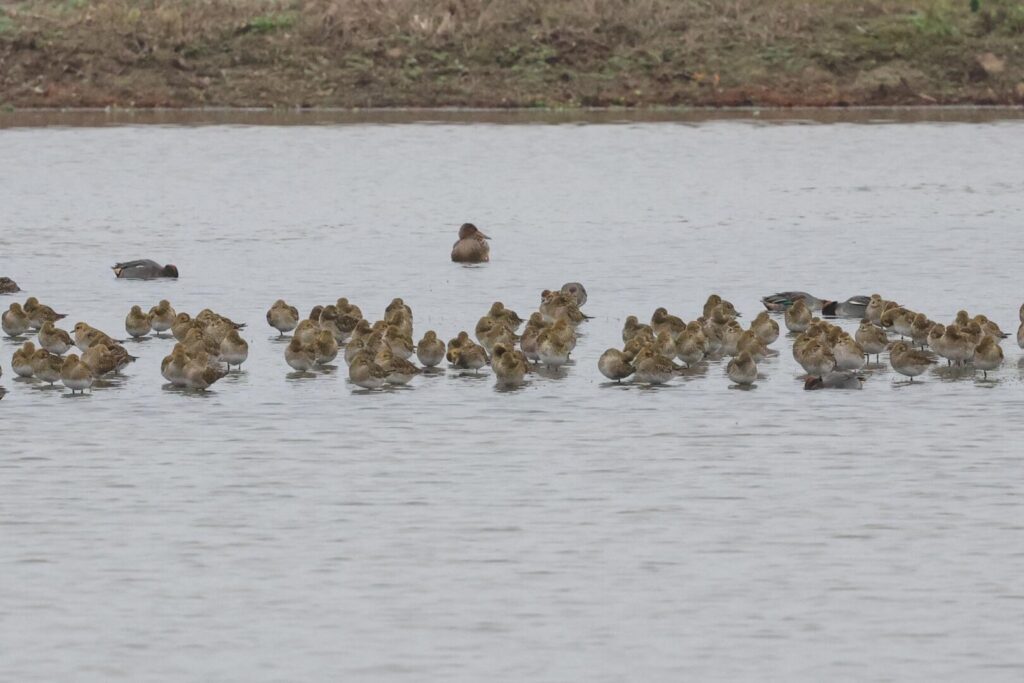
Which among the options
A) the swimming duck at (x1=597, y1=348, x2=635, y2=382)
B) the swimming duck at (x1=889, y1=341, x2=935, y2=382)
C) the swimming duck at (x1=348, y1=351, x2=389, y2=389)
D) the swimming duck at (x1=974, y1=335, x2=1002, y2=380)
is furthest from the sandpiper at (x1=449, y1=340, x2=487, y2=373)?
the swimming duck at (x1=974, y1=335, x2=1002, y2=380)

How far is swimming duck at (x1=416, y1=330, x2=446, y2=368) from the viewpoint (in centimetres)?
1928

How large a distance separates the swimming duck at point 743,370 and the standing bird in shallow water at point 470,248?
10.9 metres

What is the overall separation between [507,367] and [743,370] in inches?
80.0

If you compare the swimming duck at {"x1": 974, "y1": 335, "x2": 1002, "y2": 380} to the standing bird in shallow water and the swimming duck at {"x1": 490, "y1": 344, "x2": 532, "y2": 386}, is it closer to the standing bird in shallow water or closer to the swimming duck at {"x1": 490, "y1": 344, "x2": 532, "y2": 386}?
the swimming duck at {"x1": 490, "y1": 344, "x2": 532, "y2": 386}

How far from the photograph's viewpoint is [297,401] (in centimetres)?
1816

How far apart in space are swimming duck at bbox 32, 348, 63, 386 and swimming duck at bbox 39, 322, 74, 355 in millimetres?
1175

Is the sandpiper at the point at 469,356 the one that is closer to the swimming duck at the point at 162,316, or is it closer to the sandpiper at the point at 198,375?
the sandpiper at the point at 198,375

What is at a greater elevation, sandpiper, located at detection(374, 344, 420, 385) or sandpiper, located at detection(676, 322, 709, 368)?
sandpiper, located at detection(676, 322, 709, 368)

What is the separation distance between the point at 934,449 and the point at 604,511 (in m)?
3.11

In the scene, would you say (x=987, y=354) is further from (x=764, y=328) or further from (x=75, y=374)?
(x=75, y=374)

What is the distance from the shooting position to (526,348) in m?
19.7

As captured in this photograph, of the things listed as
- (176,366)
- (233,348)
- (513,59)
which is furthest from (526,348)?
(513,59)

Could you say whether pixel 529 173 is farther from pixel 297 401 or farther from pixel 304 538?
pixel 304 538

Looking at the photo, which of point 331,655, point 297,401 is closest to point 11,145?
point 297,401
